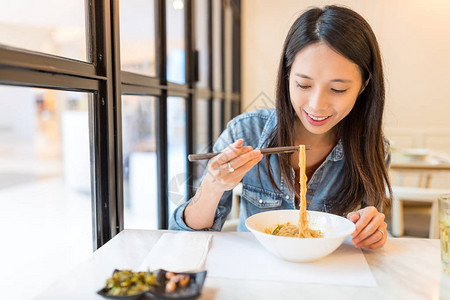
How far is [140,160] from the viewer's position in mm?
1899

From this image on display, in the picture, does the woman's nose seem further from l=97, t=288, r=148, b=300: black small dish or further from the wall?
l=97, t=288, r=148, b=300: black small dish

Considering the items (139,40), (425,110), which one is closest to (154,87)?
(139,40)

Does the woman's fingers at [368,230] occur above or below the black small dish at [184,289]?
above

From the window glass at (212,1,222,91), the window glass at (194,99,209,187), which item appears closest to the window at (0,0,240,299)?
the window glass at (194,99,209,187)

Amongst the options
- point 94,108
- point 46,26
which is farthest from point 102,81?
point 46,26

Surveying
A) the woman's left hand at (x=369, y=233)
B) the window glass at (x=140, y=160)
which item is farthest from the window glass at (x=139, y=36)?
the woman's left hand at (x=369, y=233)

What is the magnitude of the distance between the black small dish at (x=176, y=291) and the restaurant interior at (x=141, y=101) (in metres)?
0.23

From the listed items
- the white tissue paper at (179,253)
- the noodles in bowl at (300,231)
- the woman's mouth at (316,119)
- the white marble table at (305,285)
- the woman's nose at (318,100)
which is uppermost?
the woman's nose at (318,100)

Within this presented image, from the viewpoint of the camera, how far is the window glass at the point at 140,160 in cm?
156

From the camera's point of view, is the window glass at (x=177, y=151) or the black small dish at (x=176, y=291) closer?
the black small dish at (x=176, y=291)

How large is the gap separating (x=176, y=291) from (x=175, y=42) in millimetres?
1453

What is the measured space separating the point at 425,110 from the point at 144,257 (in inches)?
60.8

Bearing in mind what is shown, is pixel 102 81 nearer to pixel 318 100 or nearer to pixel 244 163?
pixel 244 163

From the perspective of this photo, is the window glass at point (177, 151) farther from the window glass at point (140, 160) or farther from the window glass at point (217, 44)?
the window glass at point (217, 44)
